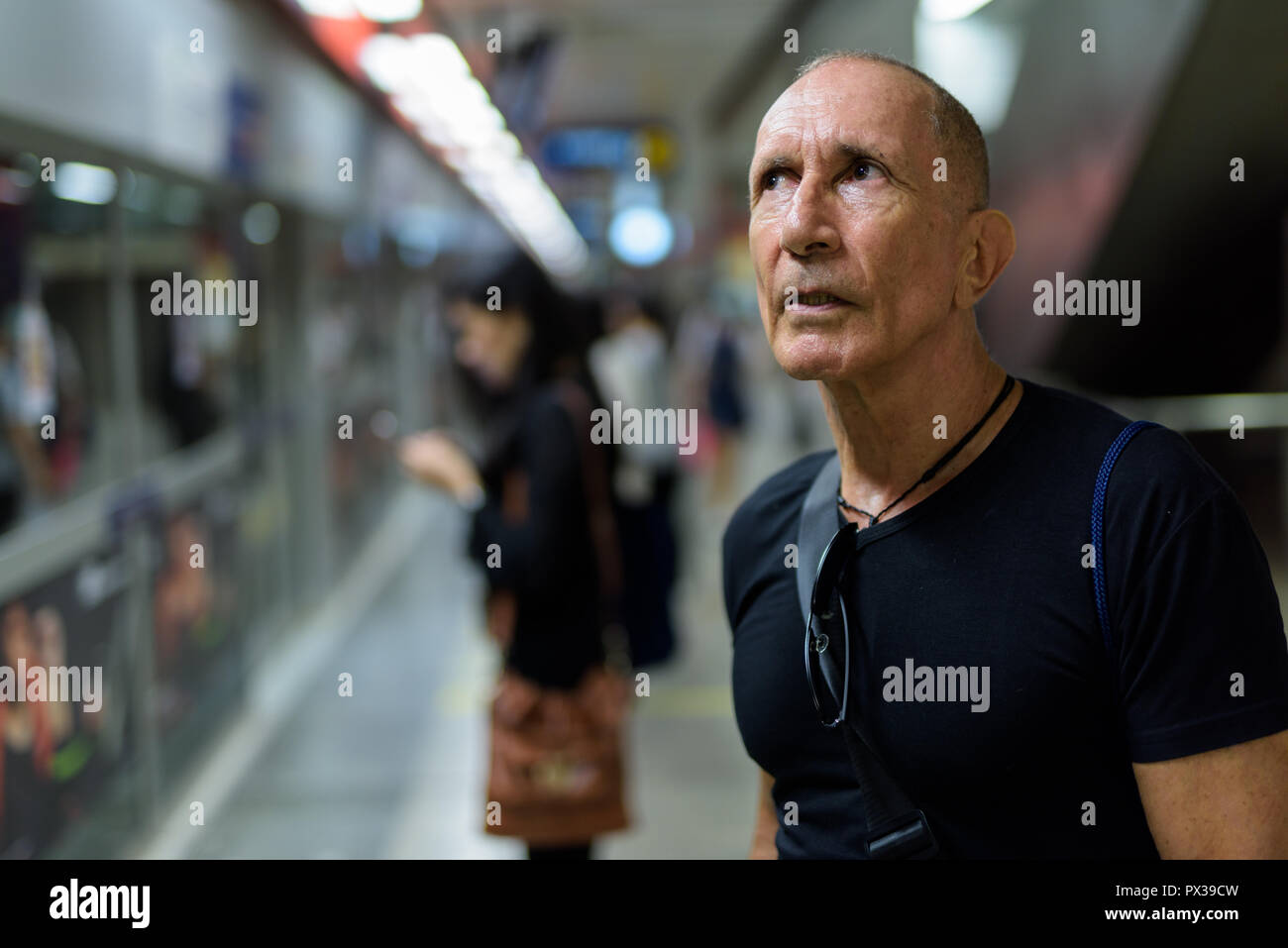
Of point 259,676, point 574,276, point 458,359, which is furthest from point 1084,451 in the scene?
point 574,276

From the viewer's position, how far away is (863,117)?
123cm

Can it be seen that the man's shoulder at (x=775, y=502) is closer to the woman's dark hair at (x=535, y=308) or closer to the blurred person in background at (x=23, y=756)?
the woman's dark hair at (x=535, y=308)

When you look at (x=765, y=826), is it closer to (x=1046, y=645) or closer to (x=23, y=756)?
(x=1046, y=645)

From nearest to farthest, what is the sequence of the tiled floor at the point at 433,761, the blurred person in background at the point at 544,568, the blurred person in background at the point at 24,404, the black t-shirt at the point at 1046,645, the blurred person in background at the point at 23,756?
the black t-shirt at the point at 1046,645 < the blurred person in background at the point at 544,568 < the blurred person in background at the point at 23,756 < the blurred person in background at the point at 24,404 < the tiled floor at the point at 433,761

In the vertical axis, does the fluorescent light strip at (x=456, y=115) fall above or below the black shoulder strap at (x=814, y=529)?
above

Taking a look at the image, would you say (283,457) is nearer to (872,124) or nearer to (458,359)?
(458,359)

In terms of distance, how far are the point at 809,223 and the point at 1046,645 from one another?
452 mm

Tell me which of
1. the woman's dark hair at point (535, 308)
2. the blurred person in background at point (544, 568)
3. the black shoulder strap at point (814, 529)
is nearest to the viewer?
the black shoulder strap at point (814, 529)

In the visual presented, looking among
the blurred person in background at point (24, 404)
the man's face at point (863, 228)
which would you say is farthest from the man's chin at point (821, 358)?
the blurred person in background at point (24, 404)

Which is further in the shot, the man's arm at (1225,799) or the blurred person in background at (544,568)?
the blurred person in background at (544,568)

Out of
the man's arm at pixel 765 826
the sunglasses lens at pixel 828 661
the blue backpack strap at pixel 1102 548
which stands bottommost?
the man's arm at pixel 765 826

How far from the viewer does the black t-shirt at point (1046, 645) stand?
1096 mm

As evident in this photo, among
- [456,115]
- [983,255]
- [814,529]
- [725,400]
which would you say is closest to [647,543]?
[814,529]

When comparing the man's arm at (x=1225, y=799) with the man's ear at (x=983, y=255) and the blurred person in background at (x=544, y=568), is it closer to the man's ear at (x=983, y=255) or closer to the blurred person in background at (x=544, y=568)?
the man's ear at (x=983, y=255)
